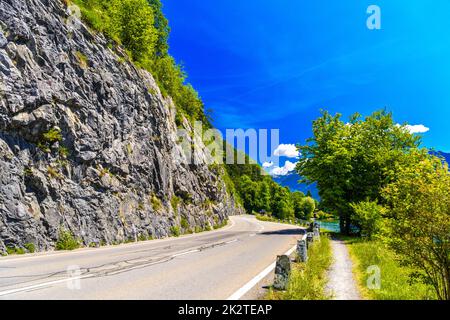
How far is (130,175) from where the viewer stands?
24125 millimetres

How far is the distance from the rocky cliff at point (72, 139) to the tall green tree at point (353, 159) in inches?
526

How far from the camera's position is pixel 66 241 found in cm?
1636

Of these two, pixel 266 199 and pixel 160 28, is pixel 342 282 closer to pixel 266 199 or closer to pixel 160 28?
pixel 160 28

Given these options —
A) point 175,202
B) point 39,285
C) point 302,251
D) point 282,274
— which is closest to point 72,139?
point 39,285

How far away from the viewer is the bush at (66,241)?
52.7 ft

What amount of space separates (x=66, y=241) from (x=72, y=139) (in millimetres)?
5781

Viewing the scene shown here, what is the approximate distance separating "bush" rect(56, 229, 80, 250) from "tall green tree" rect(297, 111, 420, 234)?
776 inches

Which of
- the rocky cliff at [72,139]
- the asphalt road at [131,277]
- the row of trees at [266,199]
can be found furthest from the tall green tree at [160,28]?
the row of trees at [266,199]

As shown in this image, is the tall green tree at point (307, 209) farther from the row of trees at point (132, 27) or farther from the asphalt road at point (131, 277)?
the asphalt road at point (131, 277)

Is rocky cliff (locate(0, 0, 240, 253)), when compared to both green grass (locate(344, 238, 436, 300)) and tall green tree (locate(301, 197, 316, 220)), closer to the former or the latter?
green grass (locate(344, 238, 436, 300))

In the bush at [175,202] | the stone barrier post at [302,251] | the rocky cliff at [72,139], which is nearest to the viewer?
the stone barrier post at [302,251]

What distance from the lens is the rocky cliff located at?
51.0 feet
